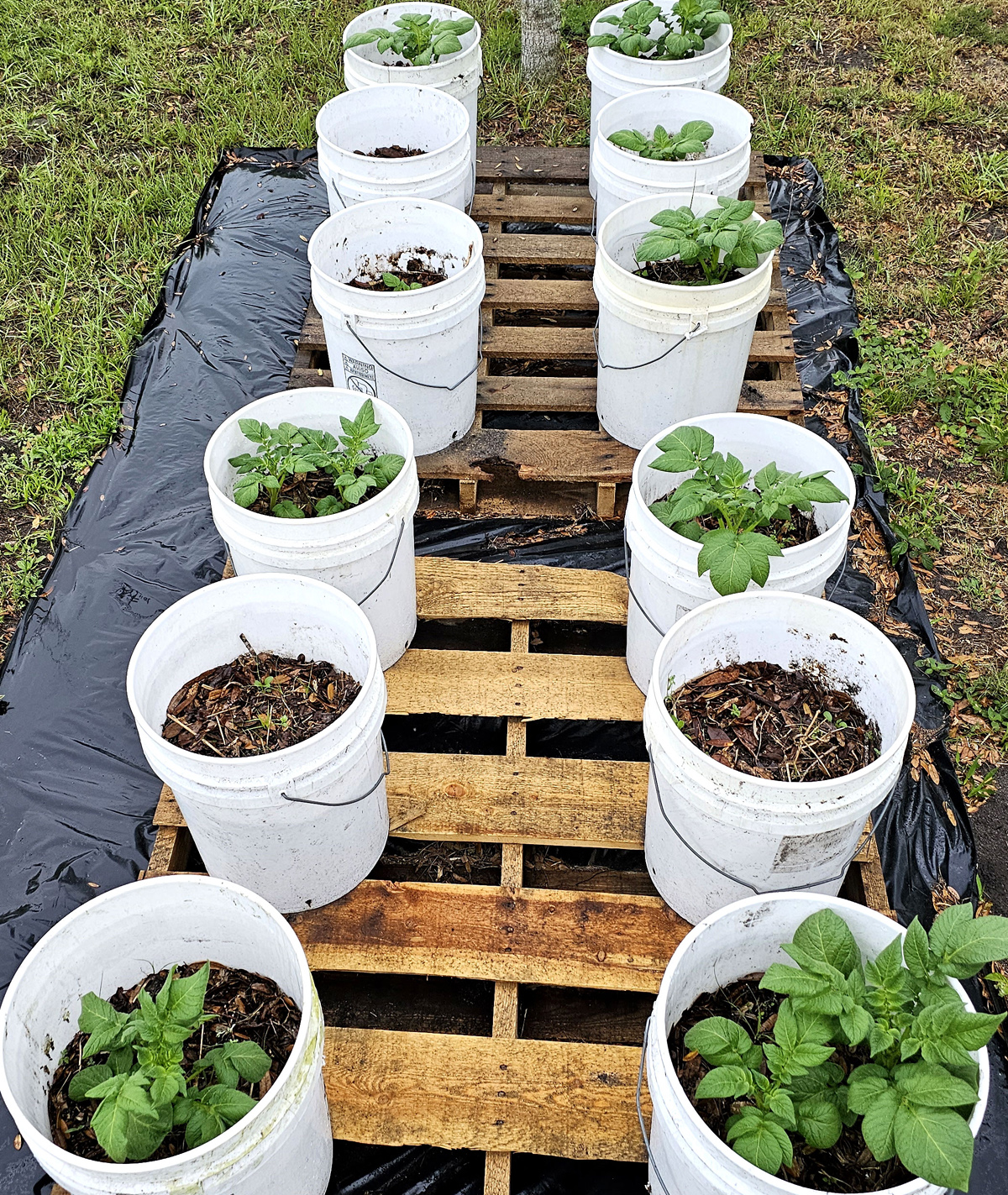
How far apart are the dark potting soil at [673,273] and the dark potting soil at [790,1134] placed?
2447 mm

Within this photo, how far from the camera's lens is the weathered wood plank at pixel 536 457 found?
3.47 meters

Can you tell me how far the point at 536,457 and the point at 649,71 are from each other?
80.3 inches

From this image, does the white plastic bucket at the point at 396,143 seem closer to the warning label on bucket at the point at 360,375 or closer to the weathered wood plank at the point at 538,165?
the weathered wood plank at the point at 538,165

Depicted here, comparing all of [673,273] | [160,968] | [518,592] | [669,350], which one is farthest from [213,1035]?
[673,273]

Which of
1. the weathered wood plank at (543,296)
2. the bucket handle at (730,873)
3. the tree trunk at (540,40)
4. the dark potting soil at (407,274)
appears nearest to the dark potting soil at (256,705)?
the bucket handle at (730,873)

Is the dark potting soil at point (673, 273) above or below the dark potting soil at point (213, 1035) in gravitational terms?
above

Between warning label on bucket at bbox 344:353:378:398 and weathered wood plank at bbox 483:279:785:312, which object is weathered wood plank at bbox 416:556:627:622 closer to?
warning label on bucket at bbox 344:353:378:398

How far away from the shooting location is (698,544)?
2.52 m

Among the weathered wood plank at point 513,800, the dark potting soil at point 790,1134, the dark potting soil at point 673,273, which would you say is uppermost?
the dark potting soil at point 673,273

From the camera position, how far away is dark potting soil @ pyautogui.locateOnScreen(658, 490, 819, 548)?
9.27ft

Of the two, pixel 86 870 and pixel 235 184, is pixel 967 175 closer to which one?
pixel 235 184

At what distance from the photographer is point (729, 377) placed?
11.2ft

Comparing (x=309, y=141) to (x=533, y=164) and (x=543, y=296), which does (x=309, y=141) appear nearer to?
(x=533, y=164)

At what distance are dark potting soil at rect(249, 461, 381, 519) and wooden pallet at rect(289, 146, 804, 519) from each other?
526 millimetres
